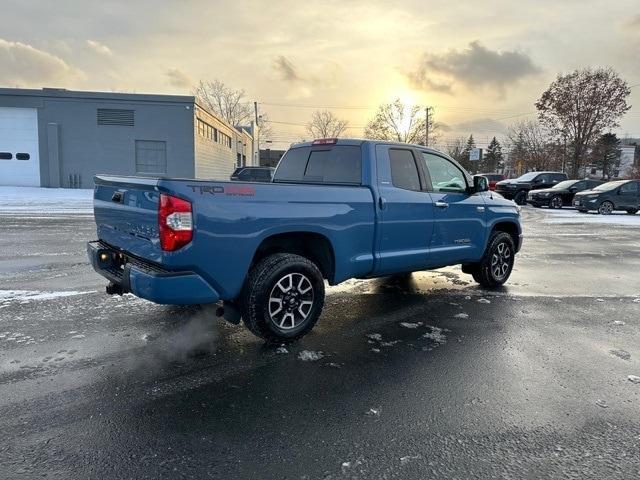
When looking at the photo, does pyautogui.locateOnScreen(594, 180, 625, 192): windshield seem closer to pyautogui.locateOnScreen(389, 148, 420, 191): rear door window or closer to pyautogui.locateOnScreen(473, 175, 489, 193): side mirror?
pyautogui.locateOnScreen(473, 175, 489, 193): side mirror

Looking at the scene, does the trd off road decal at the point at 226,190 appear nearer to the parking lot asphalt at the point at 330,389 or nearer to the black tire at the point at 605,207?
the parking lot asphalt at the point at 330,389

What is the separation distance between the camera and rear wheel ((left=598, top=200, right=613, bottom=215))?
21500 mm

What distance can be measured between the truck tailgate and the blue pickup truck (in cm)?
1

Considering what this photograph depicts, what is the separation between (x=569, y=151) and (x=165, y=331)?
4386cm

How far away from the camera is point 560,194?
2403 cm

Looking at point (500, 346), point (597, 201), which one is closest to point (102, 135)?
point (597, 201)

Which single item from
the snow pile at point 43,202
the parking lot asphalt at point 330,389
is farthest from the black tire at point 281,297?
the snow pile at point 43,202

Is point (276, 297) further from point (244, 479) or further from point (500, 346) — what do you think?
point (500, 346)

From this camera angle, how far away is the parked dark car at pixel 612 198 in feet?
70.5

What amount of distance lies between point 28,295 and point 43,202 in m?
18.3

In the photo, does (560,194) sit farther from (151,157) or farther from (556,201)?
(151,157)

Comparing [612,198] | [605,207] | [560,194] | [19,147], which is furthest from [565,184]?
[19,147]

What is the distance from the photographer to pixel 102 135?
1157 inches

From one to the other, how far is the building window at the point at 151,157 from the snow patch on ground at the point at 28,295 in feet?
84.8
